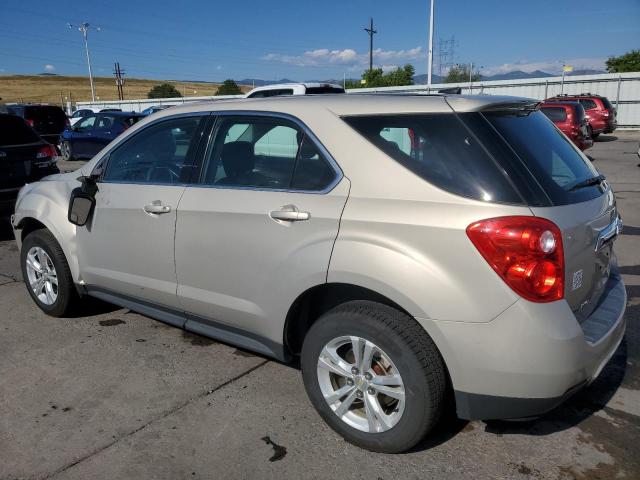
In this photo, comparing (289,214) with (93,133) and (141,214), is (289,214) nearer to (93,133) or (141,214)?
(141,214)

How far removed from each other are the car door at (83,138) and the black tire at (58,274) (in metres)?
14.2

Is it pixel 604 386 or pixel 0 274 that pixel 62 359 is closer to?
pixel 0 274

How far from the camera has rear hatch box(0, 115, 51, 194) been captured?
7379mm

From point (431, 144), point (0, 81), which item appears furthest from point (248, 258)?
point (0, 81)

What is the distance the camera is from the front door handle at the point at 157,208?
3.36 metres

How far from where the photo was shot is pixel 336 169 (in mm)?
2682

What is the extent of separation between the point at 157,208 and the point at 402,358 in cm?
186

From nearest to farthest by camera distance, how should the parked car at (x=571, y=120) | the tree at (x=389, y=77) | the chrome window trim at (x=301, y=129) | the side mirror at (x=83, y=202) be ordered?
the chrome window trim at (x=301, y=129) → the side mirror at (x=83, y=202) → the parked car at (x=571, y=120) → the tree at (x=389, y=77)

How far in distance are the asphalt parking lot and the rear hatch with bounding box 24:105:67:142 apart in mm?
17021

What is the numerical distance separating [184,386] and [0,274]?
146 inches

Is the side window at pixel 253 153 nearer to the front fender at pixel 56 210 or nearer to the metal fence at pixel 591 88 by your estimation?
the front fender at pixel 56 210

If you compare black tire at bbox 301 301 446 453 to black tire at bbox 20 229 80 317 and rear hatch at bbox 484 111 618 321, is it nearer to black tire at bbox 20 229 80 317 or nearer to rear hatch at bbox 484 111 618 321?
rear hatch at bbox 484 111 618 321

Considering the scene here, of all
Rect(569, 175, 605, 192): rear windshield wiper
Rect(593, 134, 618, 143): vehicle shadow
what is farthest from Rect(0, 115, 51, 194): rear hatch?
Rect(593, 134, 618, 143): vehicle shadow

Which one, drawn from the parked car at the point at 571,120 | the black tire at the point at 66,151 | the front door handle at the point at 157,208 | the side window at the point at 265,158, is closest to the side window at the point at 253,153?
the side window at the point at 265,158
